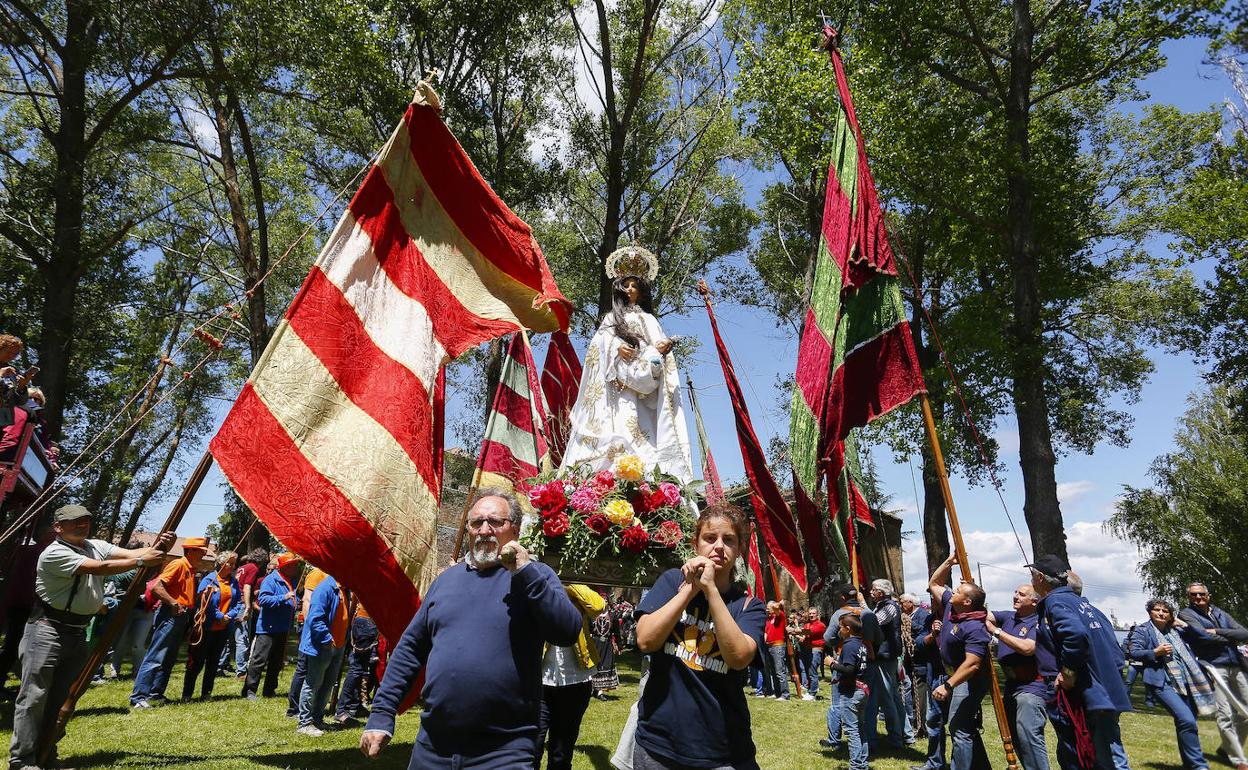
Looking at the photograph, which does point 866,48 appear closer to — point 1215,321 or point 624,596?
point 1215,321

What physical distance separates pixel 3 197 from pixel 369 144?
7551 mm

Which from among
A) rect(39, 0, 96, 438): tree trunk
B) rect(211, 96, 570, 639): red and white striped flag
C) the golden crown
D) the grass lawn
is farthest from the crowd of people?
rect(39, 0, 96, 438): tree trunk

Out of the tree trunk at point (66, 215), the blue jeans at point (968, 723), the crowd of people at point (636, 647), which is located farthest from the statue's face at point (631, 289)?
the tree trunk at point (66, 215)

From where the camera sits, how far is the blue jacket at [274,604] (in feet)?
29.3

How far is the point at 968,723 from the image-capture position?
6.53 metres

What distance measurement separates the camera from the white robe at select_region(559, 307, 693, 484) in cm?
657

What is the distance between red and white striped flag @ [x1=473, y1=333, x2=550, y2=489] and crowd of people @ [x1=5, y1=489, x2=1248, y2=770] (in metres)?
2.26

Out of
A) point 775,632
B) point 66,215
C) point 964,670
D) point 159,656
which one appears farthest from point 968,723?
point 66,215

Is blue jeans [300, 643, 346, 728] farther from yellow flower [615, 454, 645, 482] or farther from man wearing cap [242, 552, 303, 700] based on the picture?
yellow flower [615, 454, 645, 482]

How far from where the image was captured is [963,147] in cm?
1588

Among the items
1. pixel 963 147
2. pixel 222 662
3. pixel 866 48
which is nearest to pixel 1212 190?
pixel 963 147

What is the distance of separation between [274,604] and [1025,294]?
13987mm

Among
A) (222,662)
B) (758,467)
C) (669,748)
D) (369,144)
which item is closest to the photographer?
(669,748)

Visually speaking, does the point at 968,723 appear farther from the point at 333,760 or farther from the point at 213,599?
the point at 213,599
